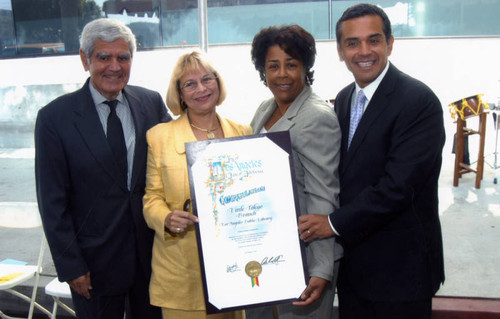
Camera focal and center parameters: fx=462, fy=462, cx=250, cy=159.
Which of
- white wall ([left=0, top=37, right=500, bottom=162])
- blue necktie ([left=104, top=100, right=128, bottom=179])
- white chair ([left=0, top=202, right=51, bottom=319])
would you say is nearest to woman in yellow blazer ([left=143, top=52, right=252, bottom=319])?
blue necktie ([left=104, top=100, right=128, bottom=179])

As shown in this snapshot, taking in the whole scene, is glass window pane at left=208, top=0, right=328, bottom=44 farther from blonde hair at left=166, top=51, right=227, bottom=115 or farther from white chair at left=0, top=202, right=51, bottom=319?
white chair at left=0, top=202, right=51, bottom=319

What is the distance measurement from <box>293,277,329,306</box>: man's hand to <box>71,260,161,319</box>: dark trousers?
77 cm

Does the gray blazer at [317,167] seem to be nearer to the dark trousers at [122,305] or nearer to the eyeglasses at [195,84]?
the eyeglasses at [195,84]

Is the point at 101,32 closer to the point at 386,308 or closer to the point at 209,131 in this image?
the point at 209,131

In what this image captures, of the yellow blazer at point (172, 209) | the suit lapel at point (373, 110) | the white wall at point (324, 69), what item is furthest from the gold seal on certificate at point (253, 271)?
the white wall at point (324, 69)

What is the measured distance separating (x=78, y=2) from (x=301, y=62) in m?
2.08

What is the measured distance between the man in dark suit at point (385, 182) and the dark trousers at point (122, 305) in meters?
0.88

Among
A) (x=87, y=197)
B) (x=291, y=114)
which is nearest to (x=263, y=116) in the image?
(x=291, y=114)

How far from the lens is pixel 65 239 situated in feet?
6.35

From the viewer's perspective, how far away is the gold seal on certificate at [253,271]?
166cm

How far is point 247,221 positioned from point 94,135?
30.3 inches

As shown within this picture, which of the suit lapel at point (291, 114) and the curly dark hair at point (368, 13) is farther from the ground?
the curly dark hair at point (368, 13)

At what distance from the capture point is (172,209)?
74.1 inches

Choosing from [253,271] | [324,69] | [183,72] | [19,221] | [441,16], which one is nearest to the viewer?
[253,271]
